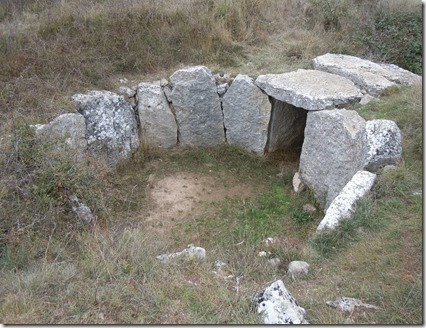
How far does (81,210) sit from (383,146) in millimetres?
3276

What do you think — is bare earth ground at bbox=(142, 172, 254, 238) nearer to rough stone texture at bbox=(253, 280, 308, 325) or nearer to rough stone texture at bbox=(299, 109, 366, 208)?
rough stone texture at bbox=(299, 109, 366, 208)

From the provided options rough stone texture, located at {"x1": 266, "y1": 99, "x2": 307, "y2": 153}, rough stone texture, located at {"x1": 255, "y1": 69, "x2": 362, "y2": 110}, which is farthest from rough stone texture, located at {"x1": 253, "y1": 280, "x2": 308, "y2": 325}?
rough stone texture, located at {"x1": 266, "y1": 99, "x2": 307, "y2": 153}

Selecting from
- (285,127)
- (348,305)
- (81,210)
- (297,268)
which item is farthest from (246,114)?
(348,305)

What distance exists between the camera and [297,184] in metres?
6.64

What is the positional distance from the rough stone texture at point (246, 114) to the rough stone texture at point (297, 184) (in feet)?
2.80

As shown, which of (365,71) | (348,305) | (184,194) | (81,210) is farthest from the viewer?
(365,71)

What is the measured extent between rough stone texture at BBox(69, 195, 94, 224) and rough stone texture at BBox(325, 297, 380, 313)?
→ 2.71 metres

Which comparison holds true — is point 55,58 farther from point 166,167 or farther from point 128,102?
point 166,167

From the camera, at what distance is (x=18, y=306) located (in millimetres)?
3299

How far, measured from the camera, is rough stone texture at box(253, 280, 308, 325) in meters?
3.28

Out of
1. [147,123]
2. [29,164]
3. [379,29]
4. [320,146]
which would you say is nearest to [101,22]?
[147,123]

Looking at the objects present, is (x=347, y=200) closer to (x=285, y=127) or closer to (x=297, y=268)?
(x=297, y=268)

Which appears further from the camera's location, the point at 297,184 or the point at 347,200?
the point at 297,184

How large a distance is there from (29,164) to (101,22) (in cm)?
351
